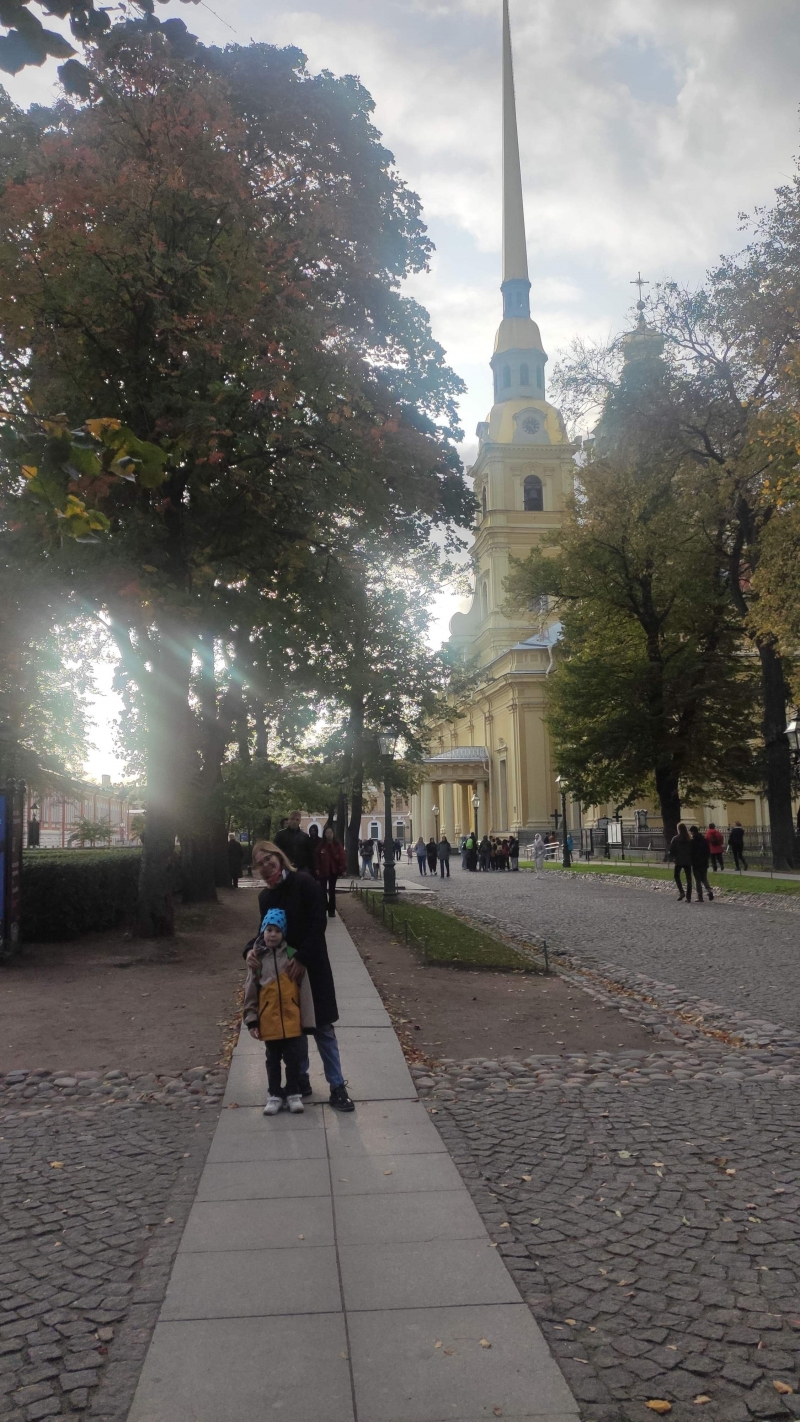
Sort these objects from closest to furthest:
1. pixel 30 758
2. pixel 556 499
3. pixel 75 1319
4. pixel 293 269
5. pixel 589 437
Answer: pixel 75 1319, pixel 293 269, pixel 30 758, pixel 589 437, pixel 556 499

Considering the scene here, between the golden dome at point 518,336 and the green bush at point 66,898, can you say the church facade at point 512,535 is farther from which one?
the green bush at point 66,898

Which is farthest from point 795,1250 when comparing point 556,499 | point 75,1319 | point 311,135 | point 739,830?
point 556,499

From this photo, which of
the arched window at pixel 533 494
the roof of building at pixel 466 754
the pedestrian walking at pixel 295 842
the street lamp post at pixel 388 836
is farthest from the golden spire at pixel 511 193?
the pedestrian walking at pixel 295 842

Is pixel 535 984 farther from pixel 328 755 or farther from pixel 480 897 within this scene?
pixel 328 755

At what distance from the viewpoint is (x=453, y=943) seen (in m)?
15.2

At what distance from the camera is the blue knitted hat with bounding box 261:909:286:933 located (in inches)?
248

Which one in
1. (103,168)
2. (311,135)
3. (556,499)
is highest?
(556,499)

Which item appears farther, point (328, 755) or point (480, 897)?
point (328, 755)

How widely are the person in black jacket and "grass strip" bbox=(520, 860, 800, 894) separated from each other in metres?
18.5

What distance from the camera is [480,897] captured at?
28328 mm

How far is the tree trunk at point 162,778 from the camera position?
1511cm

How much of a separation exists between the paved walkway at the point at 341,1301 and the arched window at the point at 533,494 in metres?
71.2

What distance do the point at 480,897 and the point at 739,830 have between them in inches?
447

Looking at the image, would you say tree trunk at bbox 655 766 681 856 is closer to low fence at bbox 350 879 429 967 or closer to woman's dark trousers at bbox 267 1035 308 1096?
low fence at bbox 350 879 429 967
